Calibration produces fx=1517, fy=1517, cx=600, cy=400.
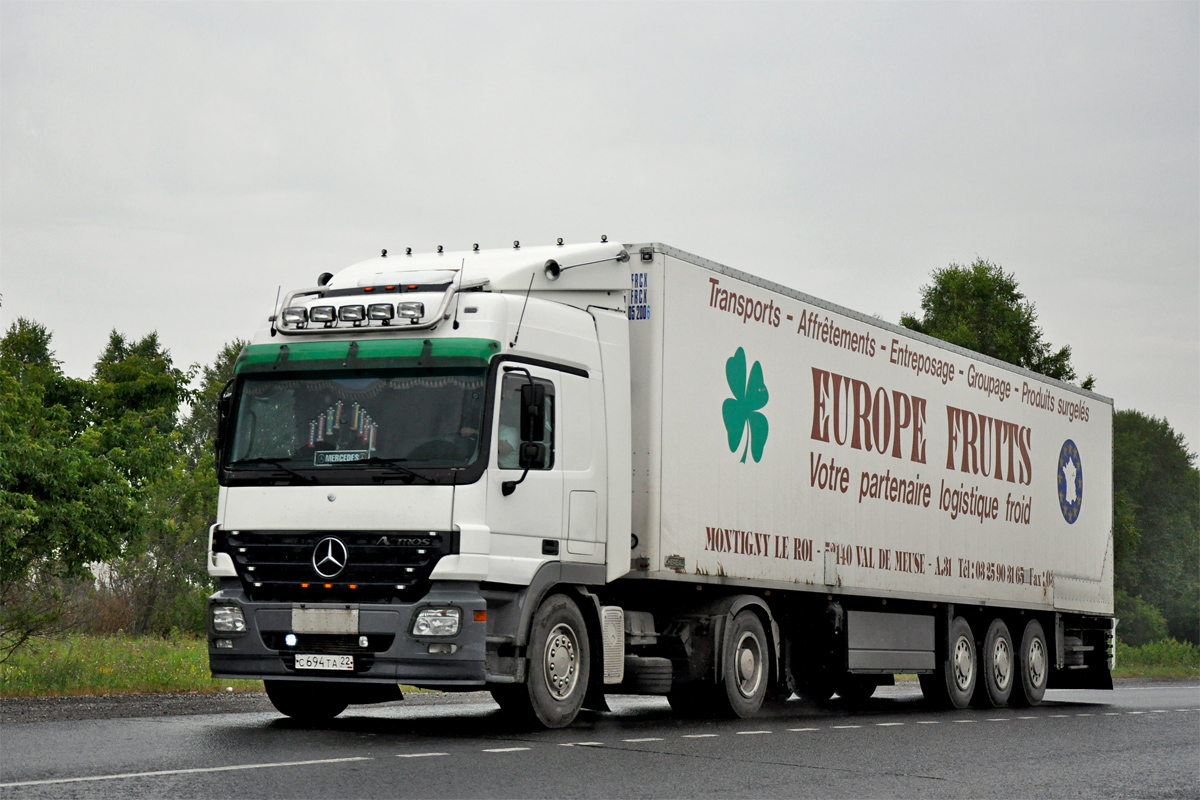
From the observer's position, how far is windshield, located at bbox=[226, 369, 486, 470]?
10969 mm

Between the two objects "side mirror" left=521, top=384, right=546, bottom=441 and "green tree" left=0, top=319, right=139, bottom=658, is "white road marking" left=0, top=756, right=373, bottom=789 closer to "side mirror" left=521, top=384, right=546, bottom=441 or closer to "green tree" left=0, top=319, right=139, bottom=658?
"side mirror" left=521, top=384, right=546, bottom=441

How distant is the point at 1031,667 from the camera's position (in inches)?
771

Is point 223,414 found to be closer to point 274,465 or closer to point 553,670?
point 274,465

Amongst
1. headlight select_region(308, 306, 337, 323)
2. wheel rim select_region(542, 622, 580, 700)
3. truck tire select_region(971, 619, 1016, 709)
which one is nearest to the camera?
wheel rim select_region(542, 622, 580, 700)

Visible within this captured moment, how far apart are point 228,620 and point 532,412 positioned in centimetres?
273

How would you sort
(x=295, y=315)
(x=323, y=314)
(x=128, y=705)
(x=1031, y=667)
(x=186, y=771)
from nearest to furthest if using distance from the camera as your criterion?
1. (x=186, y=771)
2. (x=323, y=314)
3. (x=295, y=315)
4. (x=128, y=705)
5. (x=1031, y=667)

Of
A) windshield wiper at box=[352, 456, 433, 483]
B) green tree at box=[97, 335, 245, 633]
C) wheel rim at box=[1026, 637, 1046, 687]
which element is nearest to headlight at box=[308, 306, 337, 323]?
windshield wiper at box=[352, 456, 433, 483]

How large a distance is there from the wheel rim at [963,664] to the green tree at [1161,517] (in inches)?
2278

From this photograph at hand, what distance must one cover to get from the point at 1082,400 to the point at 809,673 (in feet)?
26.6

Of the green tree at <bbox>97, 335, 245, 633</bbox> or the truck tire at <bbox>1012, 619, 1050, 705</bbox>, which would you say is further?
the green tree at <bbox>97, 335, 245, 633</bbox>

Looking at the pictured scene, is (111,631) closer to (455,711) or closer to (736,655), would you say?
(455,711)

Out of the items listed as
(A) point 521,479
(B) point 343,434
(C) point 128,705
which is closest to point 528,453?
(A) point 521,479

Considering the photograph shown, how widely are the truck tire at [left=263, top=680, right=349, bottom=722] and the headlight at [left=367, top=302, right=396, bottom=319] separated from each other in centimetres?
293

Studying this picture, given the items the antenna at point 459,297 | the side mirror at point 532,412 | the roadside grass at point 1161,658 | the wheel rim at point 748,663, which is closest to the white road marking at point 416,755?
the side mirror at point 532,412
